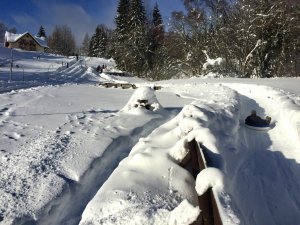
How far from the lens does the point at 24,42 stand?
304ft

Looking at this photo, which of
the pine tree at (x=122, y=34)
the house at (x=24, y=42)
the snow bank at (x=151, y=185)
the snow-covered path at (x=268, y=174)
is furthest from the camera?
the house at (x=24, y=42)

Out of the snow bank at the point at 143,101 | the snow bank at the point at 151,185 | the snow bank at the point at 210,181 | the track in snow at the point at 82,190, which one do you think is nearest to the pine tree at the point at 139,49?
the snow bank at the point at 143,101

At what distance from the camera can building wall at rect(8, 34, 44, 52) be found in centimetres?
9166

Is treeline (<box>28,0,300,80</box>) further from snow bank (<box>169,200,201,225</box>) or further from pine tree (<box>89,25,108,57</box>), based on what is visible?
pine tree (<box>89,25,108,57</box>)

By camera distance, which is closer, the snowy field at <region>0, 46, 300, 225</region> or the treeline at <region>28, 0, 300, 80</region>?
the snowy field at <region>0, 46, 300, 225</region>

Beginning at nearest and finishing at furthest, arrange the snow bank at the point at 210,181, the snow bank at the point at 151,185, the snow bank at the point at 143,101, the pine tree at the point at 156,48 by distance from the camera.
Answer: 1. the snow bank at the point at 210,181
2. the snow bank at the point at 151,185
3. the snow bank at the point at 143,101
4. the pine tree at the point at 156,48

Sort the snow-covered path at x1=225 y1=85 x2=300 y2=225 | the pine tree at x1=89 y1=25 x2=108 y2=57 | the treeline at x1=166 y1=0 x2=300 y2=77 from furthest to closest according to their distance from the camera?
the pine tree at x1=89 y1=25 x2=108 y2=57 → the treeline at x1=166 y1=0 x2=300 y2=77 → the snow-covered path at x1=225 y1=85 x2=300 y2=225

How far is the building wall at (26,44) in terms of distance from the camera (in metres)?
91.7

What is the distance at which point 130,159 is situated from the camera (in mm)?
6129

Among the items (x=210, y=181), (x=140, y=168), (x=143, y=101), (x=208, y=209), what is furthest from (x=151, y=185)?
(x=143, y=101)

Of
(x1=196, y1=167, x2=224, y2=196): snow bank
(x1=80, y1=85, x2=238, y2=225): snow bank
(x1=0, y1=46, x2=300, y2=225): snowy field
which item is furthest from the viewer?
(x1=0, y1=46, x2=300, y2=225): snowy field

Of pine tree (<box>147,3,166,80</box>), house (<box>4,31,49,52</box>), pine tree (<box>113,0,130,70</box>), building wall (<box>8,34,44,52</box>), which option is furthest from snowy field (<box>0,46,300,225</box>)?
building wall (<box>8,34,44,52</box>)

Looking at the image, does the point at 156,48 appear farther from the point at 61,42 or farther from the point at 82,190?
the point at 61,42

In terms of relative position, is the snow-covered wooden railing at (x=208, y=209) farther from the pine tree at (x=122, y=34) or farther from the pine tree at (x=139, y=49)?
the pine tree at (x=122, y=34)
